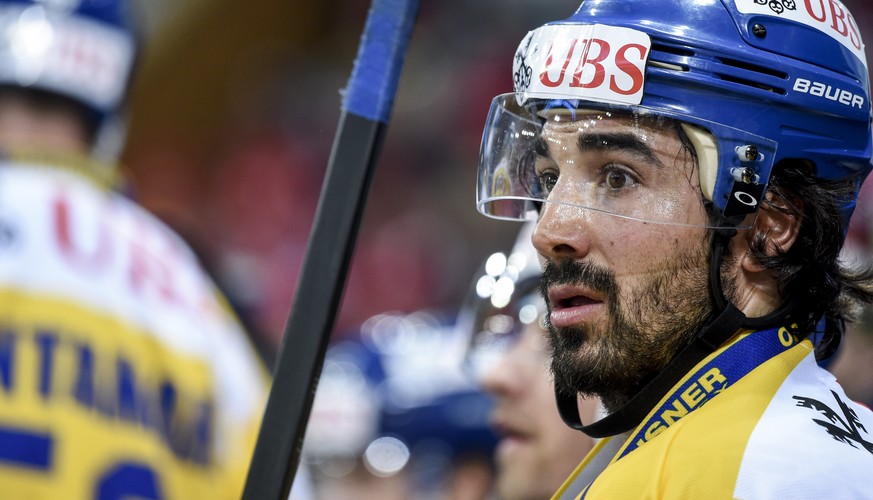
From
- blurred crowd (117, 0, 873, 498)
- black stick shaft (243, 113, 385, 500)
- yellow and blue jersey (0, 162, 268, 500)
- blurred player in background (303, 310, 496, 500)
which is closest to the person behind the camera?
black stick shaft (243, 113, 385, 500)

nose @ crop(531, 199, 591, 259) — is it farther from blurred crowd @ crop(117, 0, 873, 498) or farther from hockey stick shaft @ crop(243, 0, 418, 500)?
blurred crowd @ crop(117, 0, 873, 498)

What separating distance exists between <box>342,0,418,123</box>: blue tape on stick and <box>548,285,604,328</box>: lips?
0.45m

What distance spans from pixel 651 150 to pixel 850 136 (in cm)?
37

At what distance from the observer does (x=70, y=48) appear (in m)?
3.30

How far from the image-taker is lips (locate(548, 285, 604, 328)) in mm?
1996

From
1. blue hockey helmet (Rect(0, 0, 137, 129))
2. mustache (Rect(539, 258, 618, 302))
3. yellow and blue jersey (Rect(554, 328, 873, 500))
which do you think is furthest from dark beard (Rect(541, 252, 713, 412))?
blue hockey helmet (Rect(0, 0, 137, 129))

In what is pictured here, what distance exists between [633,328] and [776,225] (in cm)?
35

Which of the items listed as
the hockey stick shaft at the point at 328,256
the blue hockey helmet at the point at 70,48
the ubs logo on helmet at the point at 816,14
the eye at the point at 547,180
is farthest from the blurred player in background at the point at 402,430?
the hockey stick shaft at the point at 328,256

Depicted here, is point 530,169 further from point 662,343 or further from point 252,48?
point 252,48

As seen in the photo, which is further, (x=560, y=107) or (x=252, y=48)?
(x=252, y=48)

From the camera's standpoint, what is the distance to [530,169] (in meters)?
2.24

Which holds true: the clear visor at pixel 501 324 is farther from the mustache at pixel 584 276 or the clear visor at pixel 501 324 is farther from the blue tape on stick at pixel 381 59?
the blue tape on stick at pixel 381 59

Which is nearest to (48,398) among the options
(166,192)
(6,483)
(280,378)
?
(6,483)

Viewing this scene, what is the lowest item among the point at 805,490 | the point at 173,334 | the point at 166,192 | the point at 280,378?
the point at 166,192
